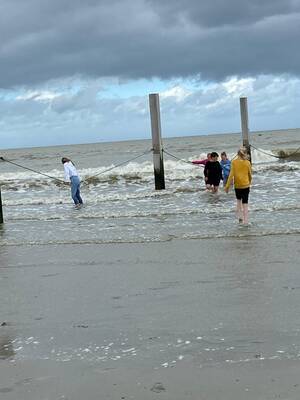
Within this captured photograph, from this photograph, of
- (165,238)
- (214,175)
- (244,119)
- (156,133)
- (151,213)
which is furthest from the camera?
(244,119)

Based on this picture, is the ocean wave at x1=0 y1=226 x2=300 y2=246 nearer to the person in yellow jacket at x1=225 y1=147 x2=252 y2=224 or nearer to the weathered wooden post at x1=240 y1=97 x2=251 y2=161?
the person in yellow jacket at x1=225 y1=147 x2=252 y2=224

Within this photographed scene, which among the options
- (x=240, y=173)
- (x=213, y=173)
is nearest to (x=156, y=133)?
(x=213, y=173)

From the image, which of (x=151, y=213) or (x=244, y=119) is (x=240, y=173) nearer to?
(x=151, y=213)

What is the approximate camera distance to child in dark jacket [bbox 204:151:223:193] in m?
16.9

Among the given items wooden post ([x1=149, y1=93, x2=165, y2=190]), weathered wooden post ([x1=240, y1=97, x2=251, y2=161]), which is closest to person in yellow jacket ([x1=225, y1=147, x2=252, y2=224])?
wooden post ([x1=149, y1=93, x2=165, y2=190])

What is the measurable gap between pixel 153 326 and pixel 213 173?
1266cm

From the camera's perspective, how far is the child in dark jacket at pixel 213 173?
16859mm

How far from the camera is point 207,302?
17.3ft

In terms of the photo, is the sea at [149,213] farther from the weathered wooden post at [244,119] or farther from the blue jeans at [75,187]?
the weathered wooden post at [244,119]

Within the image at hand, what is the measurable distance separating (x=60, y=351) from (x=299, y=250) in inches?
179

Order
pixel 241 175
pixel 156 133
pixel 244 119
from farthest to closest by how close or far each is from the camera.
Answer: pixel 244 119
pixel 156 133
pixel 241 175

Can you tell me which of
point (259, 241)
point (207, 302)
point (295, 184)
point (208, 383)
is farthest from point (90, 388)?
point (295, 184)

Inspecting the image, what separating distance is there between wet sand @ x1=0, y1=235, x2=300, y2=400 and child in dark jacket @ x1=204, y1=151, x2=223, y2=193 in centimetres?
903

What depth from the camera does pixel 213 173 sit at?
17000mm
